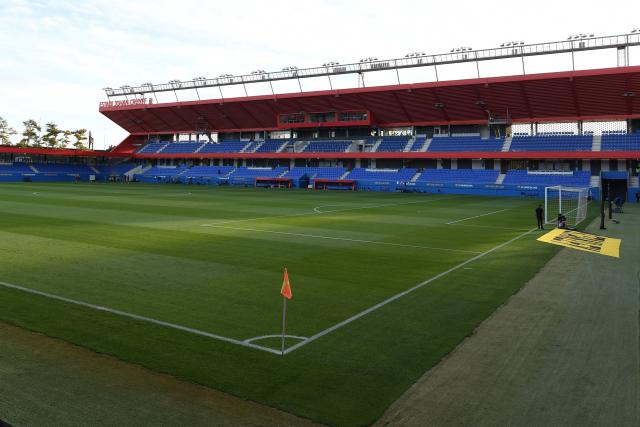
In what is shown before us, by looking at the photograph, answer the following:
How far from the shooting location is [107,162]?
335 feet

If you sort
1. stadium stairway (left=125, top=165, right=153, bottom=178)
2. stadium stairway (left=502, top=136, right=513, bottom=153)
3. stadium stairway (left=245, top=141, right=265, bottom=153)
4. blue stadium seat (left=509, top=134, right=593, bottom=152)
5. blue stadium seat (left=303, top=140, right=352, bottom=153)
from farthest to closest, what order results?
stadium stairway (left=125, top=165, right=153, bottom=178)
stadium stairway (left=245, top=141, right=265, bottom=153)
blue stadium seat (left=303, top=140, right=352, bottom=153)
stadium stairway (left=502, top=136, right=513, bottom=153)
blue stadium seat (left=509, top=134, right=593, bottom=152)

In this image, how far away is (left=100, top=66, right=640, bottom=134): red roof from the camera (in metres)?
56.9

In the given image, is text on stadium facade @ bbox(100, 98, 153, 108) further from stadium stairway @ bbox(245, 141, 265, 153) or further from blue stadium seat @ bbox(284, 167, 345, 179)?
blue stadium seat @ bbox(284, 167, 345, 179)

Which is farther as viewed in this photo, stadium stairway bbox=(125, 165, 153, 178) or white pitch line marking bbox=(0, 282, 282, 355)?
stadium stairway bbox=(125, 165, 153, 178)

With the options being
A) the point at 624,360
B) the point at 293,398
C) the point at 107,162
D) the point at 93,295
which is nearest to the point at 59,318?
the point at 93,295

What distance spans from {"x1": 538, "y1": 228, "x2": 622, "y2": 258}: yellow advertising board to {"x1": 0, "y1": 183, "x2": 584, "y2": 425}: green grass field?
119cm

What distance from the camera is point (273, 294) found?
41.8ft

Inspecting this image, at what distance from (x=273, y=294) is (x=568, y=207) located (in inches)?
1464

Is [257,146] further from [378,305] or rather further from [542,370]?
[542,370]

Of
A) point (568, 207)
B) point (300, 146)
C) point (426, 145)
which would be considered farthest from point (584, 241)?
point (300, 146)

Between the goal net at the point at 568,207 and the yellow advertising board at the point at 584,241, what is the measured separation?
4377mm

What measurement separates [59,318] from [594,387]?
10.3m

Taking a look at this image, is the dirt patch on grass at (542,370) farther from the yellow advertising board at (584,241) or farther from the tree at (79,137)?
the tree at (79,137)

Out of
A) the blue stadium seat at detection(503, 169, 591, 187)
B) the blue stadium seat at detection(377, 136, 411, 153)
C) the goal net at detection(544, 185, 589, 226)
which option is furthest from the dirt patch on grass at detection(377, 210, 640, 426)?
the blue stadium seat at detection(377, 136, 411, 153)
